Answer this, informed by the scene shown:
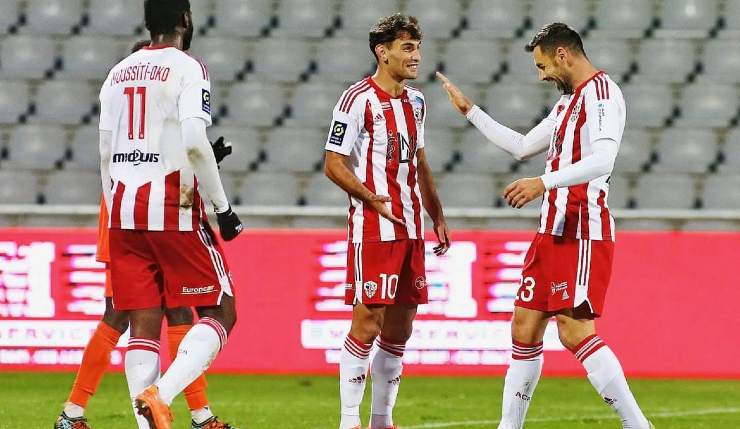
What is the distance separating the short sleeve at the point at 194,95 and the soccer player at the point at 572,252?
1431mm

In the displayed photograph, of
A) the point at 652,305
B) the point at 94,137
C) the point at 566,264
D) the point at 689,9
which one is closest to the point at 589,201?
the point at 566,264

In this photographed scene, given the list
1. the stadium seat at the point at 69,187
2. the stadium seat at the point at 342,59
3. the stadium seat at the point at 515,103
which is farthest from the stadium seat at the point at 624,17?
the stadium seat at the point at 69,187

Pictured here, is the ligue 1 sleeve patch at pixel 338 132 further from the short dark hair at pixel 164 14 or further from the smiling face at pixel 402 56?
the short dark hair at pixel 164 14

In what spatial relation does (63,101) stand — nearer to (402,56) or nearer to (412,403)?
(412,403)

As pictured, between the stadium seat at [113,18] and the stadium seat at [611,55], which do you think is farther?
the stadium seat at [113,18]

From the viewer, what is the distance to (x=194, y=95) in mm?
5328

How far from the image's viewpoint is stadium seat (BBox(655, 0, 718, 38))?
519 inches

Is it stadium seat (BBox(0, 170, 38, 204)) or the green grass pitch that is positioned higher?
stadium seat (BBox(0, 170, 38, 204))

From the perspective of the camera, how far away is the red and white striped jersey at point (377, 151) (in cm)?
618

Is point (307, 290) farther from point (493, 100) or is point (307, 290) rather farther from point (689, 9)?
point (689, 9)

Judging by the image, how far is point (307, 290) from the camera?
9.60 meters

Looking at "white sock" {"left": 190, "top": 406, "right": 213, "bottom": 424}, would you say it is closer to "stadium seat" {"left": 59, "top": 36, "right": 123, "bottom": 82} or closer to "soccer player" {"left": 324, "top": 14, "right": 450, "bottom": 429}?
"soccer player" {"left": 324, "top": 14, "right": 450, "bottom": 429}

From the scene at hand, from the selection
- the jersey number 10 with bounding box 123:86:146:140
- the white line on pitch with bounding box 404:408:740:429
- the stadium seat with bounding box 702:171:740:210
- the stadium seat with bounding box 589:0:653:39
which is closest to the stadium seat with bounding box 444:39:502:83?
the stadium seat with bounding box 589:0:653:39

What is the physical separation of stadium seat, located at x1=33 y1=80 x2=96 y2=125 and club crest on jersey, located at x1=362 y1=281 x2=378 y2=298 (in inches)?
273
